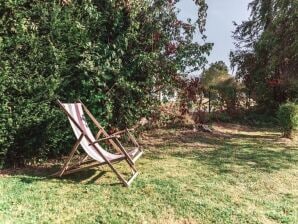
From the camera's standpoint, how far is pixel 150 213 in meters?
4.75

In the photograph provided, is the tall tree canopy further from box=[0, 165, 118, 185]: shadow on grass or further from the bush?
box=[0, 165, 118, 185]: shadow on grass

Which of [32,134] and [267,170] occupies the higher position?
[32,134]

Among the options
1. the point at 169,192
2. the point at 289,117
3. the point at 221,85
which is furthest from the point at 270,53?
the point at 169,192

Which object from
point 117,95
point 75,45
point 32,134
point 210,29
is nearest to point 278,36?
point 210,29

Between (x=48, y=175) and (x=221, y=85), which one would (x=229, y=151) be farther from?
(x=221, y=85)

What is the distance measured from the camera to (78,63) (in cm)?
686

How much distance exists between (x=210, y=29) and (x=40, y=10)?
439 centimetres

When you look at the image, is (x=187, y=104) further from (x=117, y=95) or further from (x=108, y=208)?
(x=108, y=208)

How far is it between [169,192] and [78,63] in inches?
116

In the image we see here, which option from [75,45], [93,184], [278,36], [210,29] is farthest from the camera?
[278,36]

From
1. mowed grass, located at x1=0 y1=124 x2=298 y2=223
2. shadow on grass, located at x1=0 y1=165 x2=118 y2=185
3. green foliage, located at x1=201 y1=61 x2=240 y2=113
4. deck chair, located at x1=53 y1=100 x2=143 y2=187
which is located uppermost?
green foliage, located at x1=201 y1=61 x2=240 y2=113

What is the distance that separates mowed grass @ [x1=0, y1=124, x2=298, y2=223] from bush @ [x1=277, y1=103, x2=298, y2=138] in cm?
232

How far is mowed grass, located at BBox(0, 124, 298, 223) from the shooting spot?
4691mm

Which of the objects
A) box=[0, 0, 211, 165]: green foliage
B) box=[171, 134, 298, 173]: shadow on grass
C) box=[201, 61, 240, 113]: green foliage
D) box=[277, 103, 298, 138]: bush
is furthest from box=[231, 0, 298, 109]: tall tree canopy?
box=[0, 0, 211, 165]: green foliage
